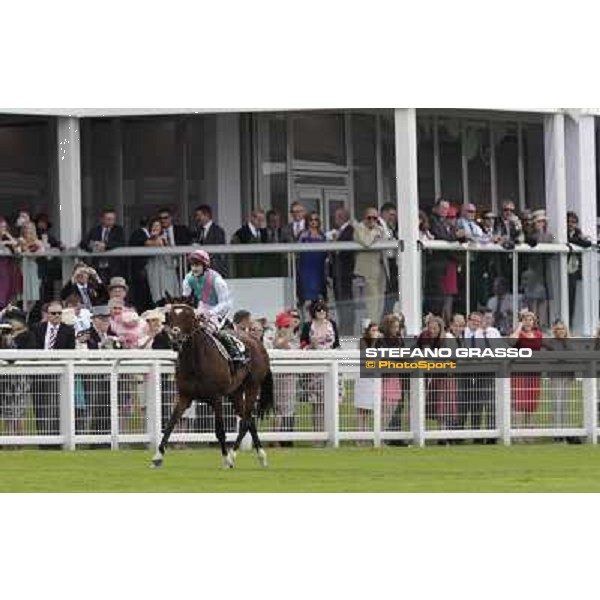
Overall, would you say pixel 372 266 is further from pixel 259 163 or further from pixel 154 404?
pixel 154 404

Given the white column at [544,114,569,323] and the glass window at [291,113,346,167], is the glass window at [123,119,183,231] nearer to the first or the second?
the glass window at [291,113,346,167]

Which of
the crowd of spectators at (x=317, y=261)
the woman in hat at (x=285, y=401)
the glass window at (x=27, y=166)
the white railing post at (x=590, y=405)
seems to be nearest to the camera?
the woman in hat at (x=285, y=401)

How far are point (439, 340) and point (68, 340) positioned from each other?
13.8 feet

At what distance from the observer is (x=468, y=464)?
2041 centimetres

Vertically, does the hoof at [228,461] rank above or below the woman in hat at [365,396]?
below

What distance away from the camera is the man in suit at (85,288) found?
26750 mm

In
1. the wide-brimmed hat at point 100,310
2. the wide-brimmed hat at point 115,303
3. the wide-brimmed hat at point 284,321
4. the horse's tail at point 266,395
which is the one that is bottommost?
the horse's tail at point 266,395

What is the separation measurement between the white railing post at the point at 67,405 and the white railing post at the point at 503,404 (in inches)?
188

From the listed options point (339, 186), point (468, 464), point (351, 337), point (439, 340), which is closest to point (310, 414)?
point (439, 340)

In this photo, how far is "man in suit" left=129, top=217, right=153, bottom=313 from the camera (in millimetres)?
31141

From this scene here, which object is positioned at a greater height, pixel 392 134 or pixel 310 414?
pixel 392 134

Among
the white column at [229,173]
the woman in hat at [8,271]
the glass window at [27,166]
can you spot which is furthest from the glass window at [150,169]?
the woman in hat at [8,271]

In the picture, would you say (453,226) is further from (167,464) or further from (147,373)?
(167,464)

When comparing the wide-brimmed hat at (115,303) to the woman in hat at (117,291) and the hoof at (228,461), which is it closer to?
the woman in hat at (117,291)
